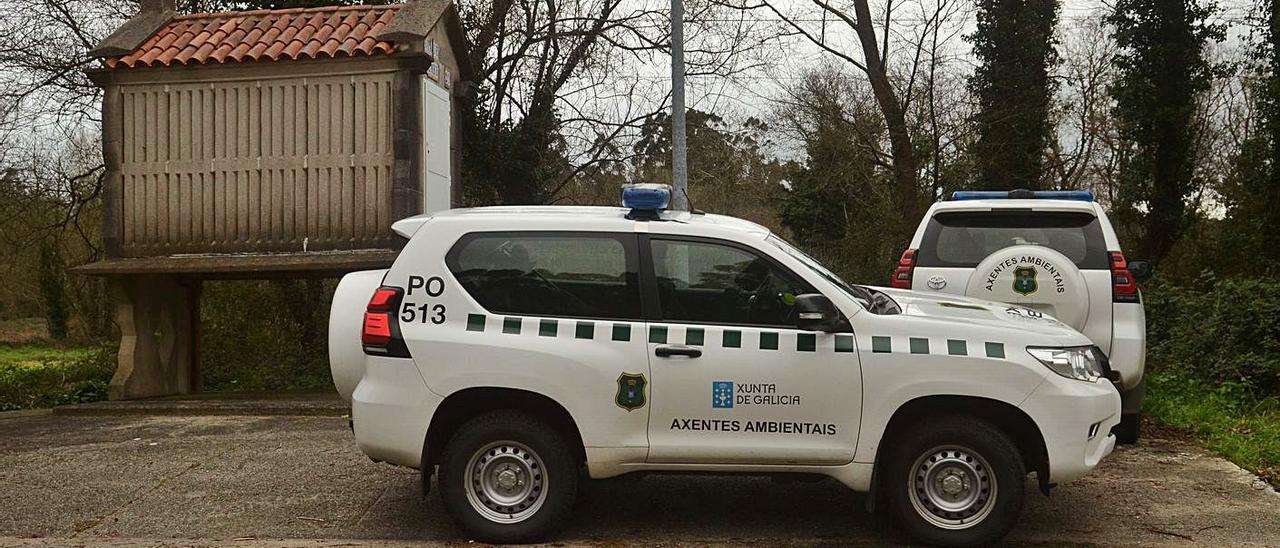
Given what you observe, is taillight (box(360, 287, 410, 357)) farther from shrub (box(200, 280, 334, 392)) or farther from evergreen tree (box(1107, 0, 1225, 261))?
evergreen tree (box(1107, 0, 1225, 261))

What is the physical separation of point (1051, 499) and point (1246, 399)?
4.42m

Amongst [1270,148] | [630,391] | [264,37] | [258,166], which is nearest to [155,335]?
[258,166]

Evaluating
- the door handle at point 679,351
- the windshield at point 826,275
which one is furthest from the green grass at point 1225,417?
the door handle at point 679,351

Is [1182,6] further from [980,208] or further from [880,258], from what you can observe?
[980,208]

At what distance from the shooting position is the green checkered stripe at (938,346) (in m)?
5.79

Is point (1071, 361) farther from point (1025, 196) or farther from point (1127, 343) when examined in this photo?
point (1025, 196)

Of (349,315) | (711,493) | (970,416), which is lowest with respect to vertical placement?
(711,493)

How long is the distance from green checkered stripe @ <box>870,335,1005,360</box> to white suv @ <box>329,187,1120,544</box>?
1 cm

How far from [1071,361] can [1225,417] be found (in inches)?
181

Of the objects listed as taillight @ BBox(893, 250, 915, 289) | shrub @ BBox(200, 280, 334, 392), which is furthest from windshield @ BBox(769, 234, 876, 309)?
shrub @ BBox(200, 280, 334, 392)

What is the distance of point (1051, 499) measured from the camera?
7035 mm

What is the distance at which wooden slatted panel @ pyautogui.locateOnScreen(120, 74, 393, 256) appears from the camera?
37.4 feet

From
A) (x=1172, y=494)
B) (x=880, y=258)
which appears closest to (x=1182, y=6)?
(x=880, y=258)

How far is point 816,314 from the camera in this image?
5781 mm
